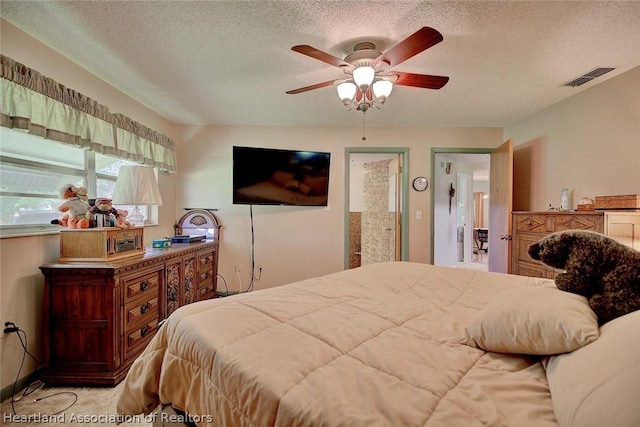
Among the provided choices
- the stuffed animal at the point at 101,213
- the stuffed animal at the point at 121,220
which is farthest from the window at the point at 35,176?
the stuffed animal at the point at 121,220

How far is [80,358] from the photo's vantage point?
1.89 m

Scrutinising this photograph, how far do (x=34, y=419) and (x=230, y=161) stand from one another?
9.79 feet

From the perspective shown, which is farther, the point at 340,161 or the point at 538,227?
the point at 340,161

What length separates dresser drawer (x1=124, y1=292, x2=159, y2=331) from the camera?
79.6 inches

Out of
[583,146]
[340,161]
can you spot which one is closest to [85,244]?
[340,161]

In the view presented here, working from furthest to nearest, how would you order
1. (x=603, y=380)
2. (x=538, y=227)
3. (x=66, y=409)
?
(x=538, y=227)
(x=66, y=409)
(x=603, y=380)

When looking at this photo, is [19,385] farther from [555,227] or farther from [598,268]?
[555,227]

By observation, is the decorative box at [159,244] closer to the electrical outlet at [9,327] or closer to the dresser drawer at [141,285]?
the dresser drawer at [141,285]

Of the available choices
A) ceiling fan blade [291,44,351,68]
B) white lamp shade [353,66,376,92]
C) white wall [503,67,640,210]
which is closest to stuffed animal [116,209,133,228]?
ceiling fan blade [291,44,351,68]

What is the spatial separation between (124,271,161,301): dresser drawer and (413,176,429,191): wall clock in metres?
3.25

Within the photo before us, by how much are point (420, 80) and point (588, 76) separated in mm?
1699

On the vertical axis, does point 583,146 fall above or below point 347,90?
below

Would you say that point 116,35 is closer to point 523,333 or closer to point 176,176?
point 176,176

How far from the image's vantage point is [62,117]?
6.57 feet
